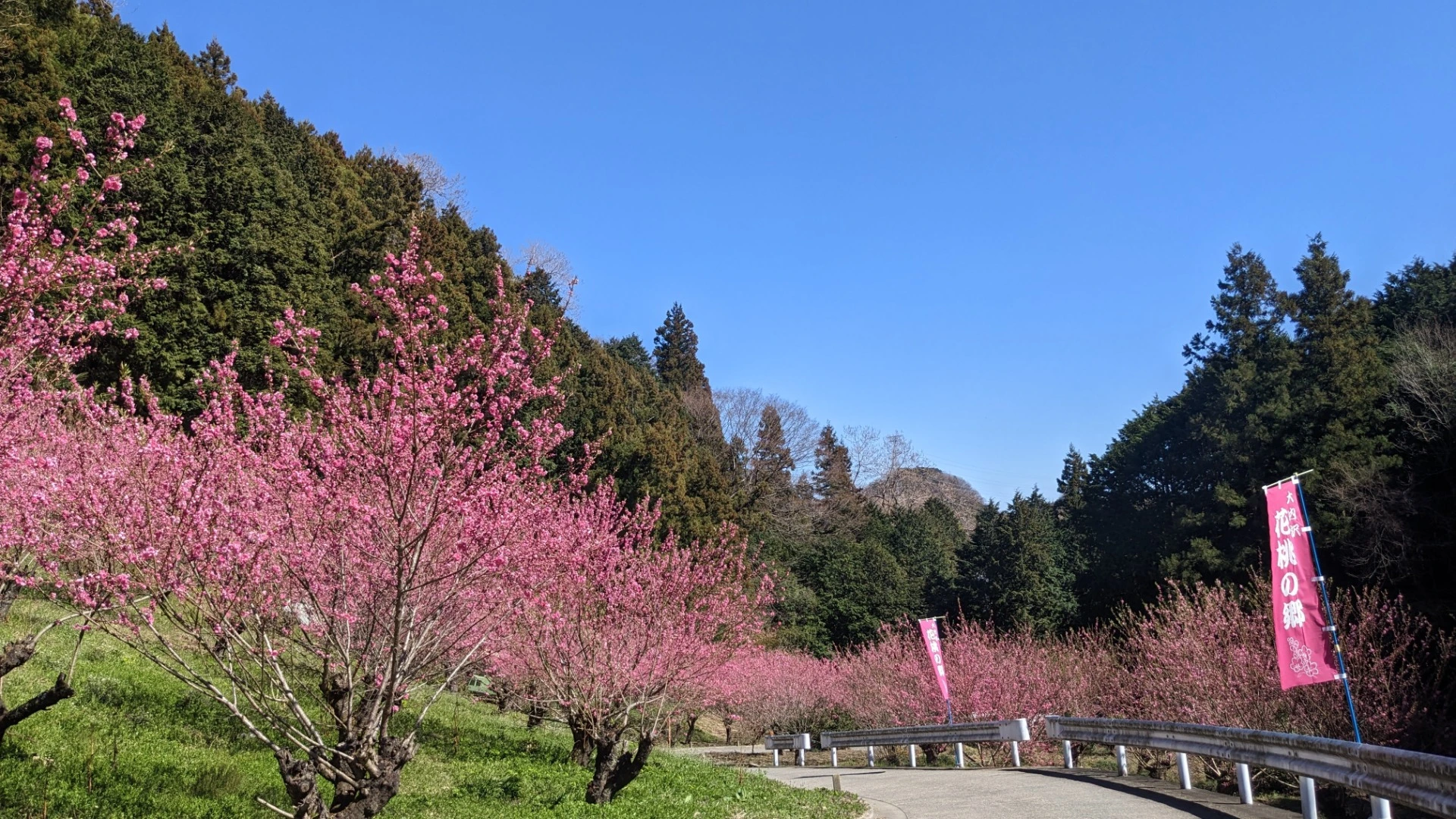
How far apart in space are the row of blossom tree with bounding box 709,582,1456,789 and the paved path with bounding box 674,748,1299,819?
313 centimetres

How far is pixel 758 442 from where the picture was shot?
46.4 metres

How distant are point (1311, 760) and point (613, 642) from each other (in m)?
7.97

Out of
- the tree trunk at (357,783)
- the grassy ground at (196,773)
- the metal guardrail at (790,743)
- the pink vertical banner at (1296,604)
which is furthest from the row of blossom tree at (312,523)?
the metal guardrail at (790,743)

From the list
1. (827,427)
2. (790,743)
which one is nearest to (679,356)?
(827,427)

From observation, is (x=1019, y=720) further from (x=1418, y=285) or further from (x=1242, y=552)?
(x=1418, y=285)

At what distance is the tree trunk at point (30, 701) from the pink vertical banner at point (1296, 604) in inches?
407

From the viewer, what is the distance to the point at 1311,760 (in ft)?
22.8

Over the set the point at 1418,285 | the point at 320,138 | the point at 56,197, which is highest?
the point at 320,138

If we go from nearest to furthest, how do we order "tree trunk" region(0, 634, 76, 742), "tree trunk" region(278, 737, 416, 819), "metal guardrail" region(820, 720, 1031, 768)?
1. "tree trunk" region(278, 737, 416, 819)
2. "tree trunk" region(0, 634, 76, 742)
3. "metal guardrail" region(820, 720, 1031, 768)

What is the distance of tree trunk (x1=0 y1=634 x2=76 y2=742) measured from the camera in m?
7.59

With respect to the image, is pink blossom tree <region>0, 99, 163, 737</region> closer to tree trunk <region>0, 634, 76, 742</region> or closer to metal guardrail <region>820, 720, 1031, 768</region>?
tree trunk <region>0, 634, 76, 742</region>

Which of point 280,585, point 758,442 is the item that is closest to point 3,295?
point 280,585

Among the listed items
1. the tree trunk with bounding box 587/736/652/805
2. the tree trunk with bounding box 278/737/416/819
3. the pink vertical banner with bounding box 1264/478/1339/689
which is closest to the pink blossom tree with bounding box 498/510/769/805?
the tree trunk with bounding box 587/736/652/805

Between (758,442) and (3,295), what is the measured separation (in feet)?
136
